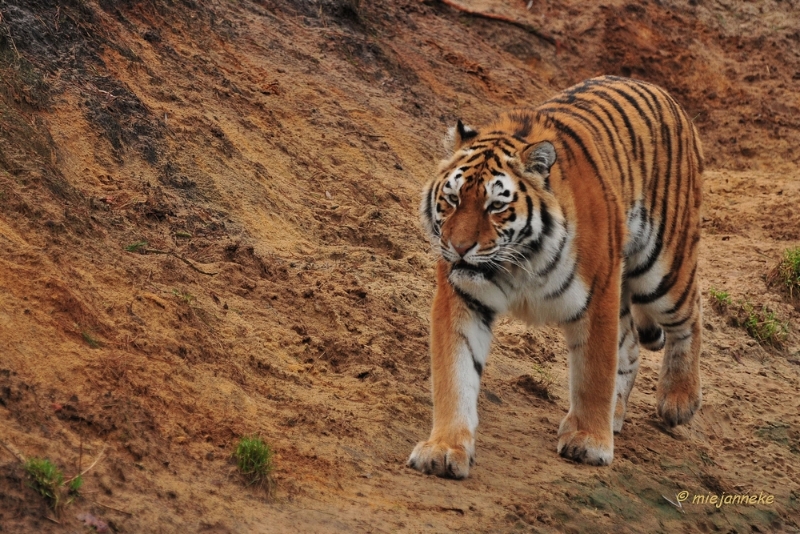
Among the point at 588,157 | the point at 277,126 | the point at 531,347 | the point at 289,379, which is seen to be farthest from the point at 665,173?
the point at 277,126

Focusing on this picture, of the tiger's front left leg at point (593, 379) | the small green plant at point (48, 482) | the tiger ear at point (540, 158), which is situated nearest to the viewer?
the small green plant at point (48, 482)

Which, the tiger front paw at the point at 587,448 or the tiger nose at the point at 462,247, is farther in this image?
the tiger front paw at the point at 587,448

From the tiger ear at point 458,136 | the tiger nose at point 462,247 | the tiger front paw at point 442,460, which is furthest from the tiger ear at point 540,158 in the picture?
the tiger front paw at point 442,460

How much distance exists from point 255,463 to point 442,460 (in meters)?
0.93

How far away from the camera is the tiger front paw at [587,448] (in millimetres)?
4879

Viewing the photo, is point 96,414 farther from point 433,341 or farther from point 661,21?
point 661,21

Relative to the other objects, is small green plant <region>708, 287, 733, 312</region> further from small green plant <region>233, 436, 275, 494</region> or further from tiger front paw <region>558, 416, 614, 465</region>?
small green plant <region>233, 436, 275, 494</region>

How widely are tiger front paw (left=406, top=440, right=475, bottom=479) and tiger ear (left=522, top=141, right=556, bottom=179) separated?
133cm

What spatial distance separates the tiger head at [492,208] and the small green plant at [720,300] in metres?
4.00

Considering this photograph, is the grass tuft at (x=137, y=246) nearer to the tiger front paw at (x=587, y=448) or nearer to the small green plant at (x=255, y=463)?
the small green plant at (x=255, y=463)

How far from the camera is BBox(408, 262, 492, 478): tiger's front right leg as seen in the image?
439cm

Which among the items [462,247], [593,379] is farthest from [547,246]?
[593,379]

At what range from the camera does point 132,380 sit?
4.04 meters

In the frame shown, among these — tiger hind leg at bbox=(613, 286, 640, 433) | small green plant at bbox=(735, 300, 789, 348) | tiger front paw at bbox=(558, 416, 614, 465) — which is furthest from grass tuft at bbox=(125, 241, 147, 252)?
small green plant at bbox=(735, 300, 789, 348)
